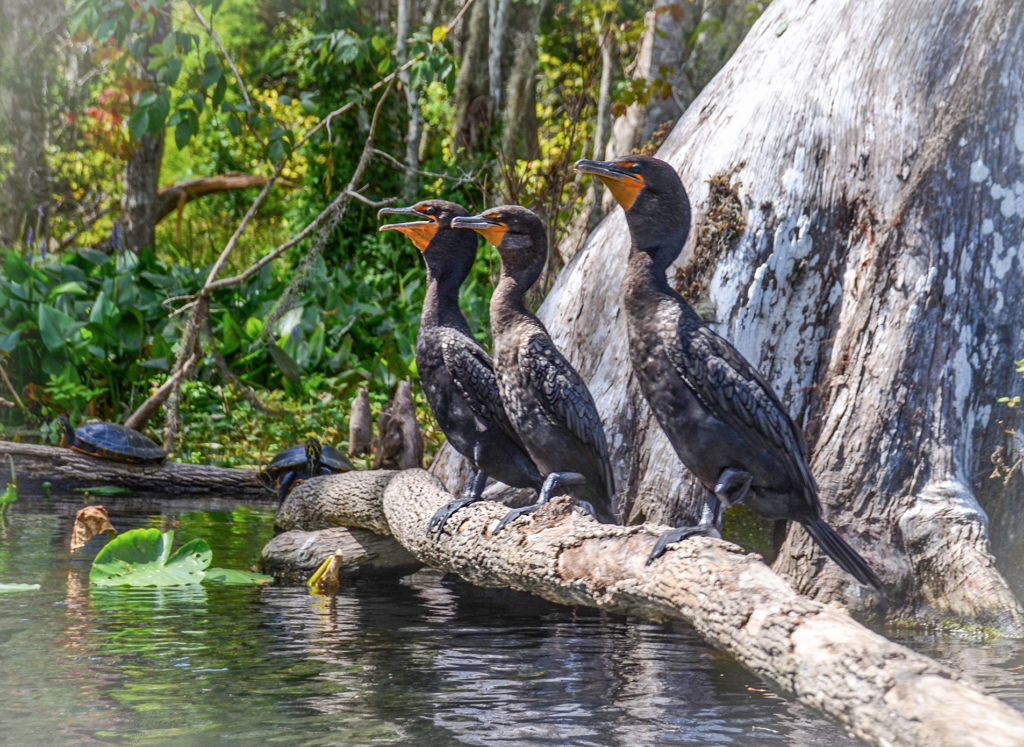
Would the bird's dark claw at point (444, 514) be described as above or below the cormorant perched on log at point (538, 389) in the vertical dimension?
below

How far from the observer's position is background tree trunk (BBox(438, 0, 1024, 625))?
174 inches

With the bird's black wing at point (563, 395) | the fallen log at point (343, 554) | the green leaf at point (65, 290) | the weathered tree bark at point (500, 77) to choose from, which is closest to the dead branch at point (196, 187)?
the weathered tree bark at point (500, 77)

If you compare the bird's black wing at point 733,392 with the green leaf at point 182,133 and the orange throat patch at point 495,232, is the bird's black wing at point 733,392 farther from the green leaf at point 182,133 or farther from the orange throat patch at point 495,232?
the green leaf at point 182,133

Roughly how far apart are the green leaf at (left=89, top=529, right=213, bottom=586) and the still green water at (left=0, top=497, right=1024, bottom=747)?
7 centimetres

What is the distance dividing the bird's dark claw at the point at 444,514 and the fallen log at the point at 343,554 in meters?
1.23

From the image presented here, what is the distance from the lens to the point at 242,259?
14.7 metres

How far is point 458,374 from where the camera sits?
467 cm

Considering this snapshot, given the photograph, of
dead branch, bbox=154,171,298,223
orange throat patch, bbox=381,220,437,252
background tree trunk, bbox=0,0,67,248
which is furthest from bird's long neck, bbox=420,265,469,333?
dead branch, bbox=154,171,298,223

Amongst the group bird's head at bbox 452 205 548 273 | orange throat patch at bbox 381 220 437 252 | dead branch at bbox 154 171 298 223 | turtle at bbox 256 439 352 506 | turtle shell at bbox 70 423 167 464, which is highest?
dead branch at bbox 154 171 298 223

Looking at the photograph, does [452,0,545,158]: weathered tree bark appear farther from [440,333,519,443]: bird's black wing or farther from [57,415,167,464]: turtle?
[440,333,519,443]: bird's black wing

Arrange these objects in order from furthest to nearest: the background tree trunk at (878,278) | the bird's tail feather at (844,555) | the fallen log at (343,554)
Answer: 1. the fallen log at (343,554)
2. the background tree trunk at (878,278)
3. the bird's tail feather at (844,555)

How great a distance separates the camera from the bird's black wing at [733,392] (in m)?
3.57

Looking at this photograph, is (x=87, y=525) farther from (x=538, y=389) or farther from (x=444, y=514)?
(x=538, y=389)

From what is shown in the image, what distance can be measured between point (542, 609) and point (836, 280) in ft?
6.66
